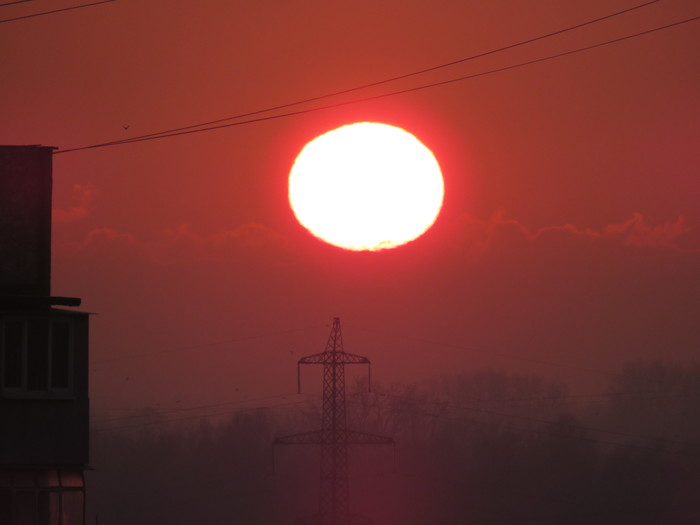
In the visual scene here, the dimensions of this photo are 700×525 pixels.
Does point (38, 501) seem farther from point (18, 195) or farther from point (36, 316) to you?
point (18, 195)

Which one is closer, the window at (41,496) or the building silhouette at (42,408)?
the window at (41,496)

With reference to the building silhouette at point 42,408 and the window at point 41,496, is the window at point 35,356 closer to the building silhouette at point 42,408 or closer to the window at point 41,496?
the building silhouette at point 42,408

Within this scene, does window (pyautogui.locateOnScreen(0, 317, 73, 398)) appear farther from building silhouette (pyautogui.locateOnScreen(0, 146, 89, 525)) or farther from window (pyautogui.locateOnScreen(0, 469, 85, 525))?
window (pyautogui.locateOnScreen(0, 469, 85, 525))

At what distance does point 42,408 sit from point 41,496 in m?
3.55

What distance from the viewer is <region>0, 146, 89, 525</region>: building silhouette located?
61250 mm

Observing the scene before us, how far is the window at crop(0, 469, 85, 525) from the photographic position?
60550 millimetres

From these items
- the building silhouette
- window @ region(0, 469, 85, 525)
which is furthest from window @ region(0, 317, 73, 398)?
window @ region(0, 469, 85, 525)

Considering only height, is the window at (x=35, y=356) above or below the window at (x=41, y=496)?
above

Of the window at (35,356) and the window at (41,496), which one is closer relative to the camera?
the window at (41,496)

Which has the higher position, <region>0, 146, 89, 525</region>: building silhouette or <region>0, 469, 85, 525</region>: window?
<region>0, 146, 89, 525</region>: building silhouette

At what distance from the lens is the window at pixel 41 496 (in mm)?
60550

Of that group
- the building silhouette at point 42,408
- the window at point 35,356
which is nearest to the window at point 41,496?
the building silhouette at point 42,408

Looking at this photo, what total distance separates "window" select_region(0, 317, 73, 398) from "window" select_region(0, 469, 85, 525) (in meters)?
3.23

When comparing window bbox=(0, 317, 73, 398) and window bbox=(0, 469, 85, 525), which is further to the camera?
window bbox=(0, 317, 73, 398)
